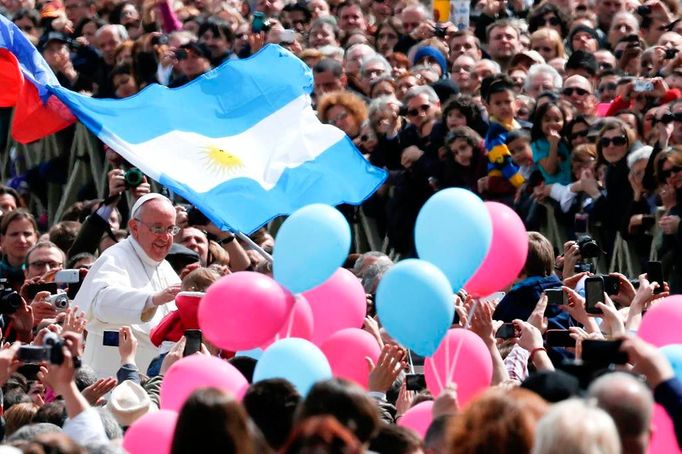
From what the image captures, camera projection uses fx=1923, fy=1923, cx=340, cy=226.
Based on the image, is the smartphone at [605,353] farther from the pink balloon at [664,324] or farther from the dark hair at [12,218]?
the dark hair at [12,218]

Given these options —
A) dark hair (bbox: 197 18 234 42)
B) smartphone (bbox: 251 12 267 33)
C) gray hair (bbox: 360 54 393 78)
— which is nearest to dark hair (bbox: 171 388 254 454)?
gray hair (bbox: 360 54 393 78)

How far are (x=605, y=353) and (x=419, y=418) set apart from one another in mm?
1252

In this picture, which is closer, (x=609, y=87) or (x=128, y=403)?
(x=128, y=403)

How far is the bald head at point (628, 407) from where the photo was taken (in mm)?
5766

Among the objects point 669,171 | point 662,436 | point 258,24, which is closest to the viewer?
point 662,436

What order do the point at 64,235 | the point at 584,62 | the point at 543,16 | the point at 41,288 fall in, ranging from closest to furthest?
1. the point at 41,288
2. the point at 64,235
3. the point at 584,62
4. the point at 543,16

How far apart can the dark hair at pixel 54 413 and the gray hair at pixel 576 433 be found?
2931 millimetres

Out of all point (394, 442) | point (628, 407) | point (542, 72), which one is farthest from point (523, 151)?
point (628, 407)

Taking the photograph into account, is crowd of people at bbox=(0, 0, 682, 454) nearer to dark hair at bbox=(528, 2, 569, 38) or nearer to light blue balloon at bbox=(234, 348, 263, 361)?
dark hair at bbox=(528, 2, 569, 38)

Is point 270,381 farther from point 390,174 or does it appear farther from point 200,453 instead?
point 390,174

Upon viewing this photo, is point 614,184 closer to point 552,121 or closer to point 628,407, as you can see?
point 552,121

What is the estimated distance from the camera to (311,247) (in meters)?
8.34

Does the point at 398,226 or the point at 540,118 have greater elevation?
the point at 540,118

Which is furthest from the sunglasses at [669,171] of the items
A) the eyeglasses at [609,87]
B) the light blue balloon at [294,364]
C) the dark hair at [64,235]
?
the dark hair at [64,235]
